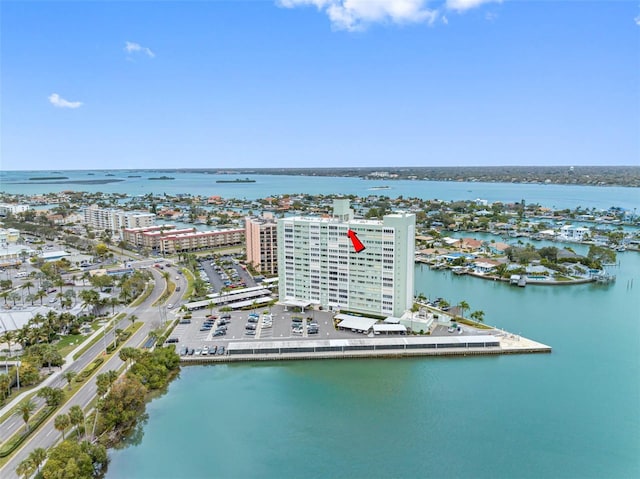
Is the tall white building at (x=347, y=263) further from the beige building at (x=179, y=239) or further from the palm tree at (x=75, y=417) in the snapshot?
the beige building at (x=179, y=239)

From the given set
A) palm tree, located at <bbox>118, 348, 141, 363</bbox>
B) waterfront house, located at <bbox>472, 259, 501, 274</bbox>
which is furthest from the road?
waterfront house, located at <bbox>472, 259, 501, 274</bbox>

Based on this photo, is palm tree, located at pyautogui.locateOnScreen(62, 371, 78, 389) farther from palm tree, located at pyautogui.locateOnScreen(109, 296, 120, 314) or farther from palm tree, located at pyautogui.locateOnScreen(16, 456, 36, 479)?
palm tree, located at pyautogui.locateOnScreen(109, 296, 120, 314)

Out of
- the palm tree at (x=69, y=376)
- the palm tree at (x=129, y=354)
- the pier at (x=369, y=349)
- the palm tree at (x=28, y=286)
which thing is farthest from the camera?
the palm tree at (x=28, y=286)

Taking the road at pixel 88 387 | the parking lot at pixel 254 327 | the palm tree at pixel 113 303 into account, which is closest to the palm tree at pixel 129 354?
the road at pixel 88 387

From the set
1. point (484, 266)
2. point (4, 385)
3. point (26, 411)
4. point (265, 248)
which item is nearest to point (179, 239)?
point (265, 248)

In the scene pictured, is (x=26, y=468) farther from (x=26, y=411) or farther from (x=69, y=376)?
(x=69, y=376)
